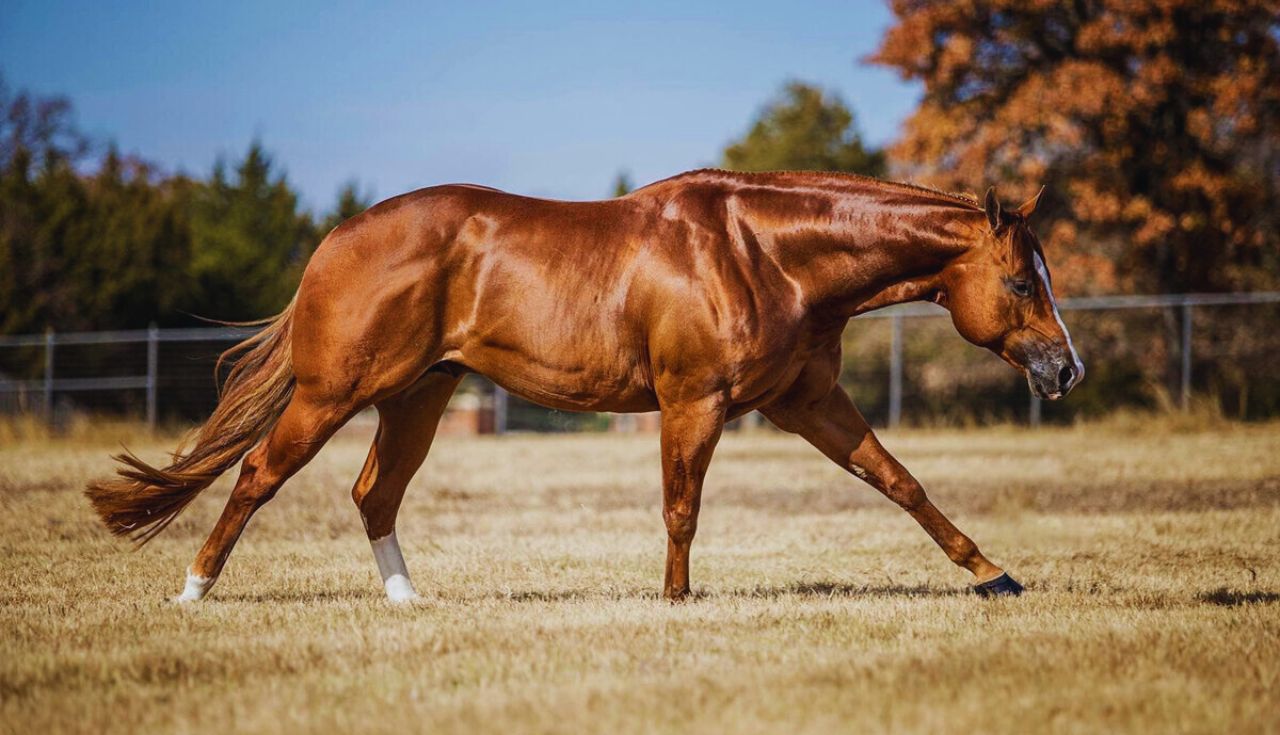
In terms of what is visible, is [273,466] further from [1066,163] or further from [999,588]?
[1066,163]

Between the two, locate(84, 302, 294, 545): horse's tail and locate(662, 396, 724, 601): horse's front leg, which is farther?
locate(84, 302, 294, 545): horse's tail

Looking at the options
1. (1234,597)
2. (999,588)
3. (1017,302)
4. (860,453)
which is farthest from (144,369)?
(1234,597)

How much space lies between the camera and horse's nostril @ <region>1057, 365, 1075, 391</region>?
6.25 metres

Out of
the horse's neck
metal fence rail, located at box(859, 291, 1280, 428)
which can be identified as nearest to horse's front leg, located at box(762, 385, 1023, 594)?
the horse's neck

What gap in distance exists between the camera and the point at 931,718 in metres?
3.80

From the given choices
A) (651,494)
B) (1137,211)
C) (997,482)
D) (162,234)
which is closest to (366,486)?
(651,494)

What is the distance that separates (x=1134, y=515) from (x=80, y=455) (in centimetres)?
1319

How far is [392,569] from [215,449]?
42.8 inches

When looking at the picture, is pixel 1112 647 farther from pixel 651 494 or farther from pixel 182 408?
pixel 182 408

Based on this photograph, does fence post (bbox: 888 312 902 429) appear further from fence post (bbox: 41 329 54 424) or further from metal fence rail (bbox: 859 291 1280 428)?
fence post (bbox: 41 329 54 424)

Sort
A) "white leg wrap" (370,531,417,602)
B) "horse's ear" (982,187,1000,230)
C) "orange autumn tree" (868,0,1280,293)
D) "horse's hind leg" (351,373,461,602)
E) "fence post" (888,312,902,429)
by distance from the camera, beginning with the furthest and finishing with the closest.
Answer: "fence post" (888,312,902,429) → "orange autumn tree" (868,0,1280,293) → "horse's hind leg" (351,373,461,602) → "white leg wrap" (370,531,417,602) → "horse's ear" (982,187,1000,230)

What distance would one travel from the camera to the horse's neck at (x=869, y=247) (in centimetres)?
636

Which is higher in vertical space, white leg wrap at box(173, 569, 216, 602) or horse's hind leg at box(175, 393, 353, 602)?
horse's hind leg at box(175, 393, 353, 602)

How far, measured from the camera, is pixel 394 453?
6.86 meters
